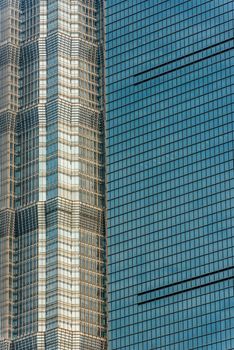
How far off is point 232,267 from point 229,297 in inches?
163

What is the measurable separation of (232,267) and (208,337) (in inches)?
392

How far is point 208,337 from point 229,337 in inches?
146

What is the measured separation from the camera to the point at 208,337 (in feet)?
652

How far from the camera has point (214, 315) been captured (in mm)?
199500

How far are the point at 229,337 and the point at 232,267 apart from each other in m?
9.77

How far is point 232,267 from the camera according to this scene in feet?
655

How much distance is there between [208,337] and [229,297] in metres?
6.07

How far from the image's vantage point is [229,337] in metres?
196

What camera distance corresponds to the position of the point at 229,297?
Answer: 652 ft

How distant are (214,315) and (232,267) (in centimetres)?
691
